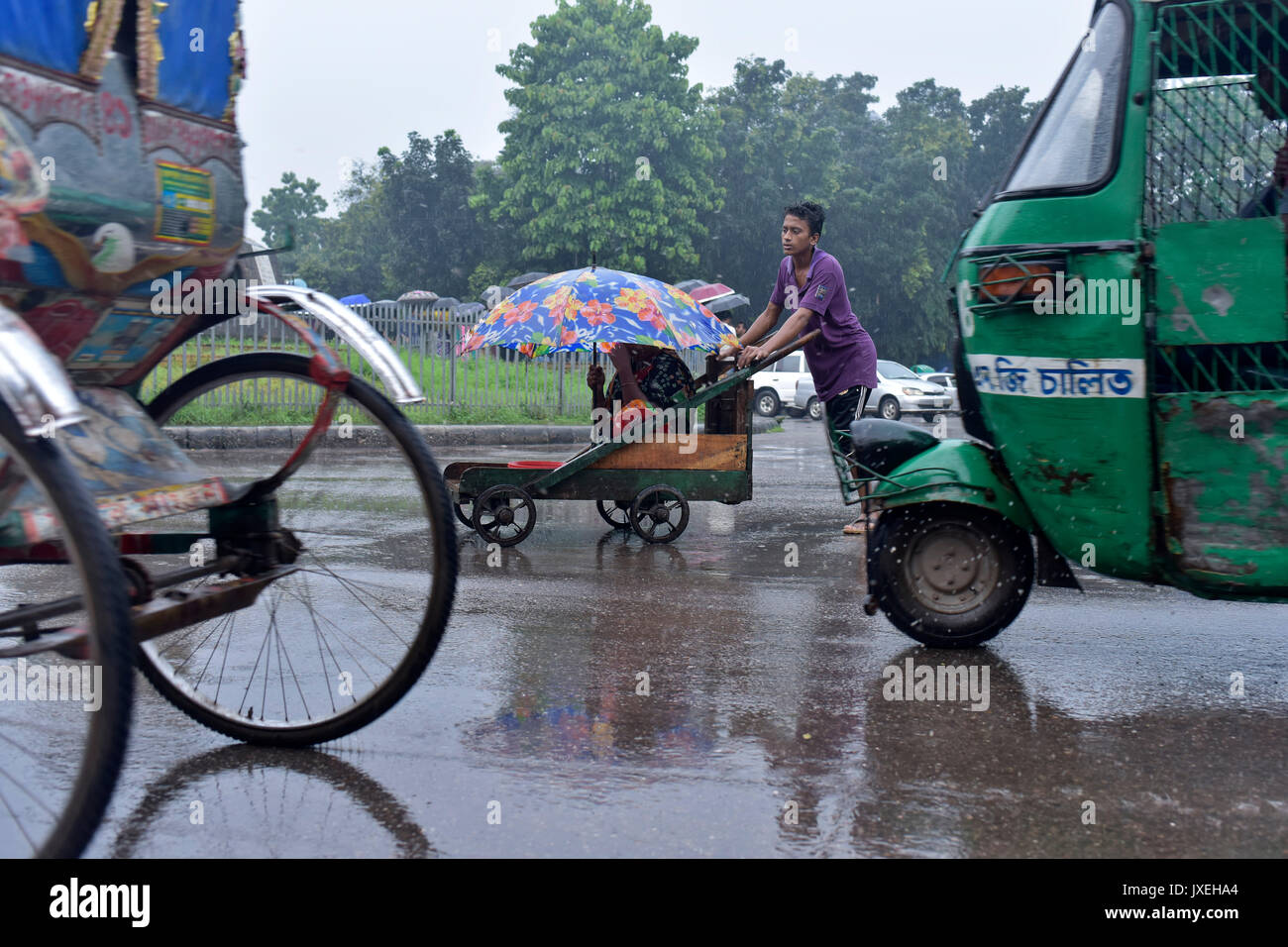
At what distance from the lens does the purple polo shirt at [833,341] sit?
280 inches

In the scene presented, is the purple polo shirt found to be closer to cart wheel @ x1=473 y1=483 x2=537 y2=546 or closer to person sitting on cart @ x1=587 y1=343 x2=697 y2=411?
person sitting on cart @ x1=587 y1=343 x2=697 y2=411

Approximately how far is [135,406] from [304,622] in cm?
148

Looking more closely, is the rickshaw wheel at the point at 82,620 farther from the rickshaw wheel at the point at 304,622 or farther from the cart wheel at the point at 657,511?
the cart wheel at the point at 657,511

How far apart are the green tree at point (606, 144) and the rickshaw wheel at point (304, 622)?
44349 mm

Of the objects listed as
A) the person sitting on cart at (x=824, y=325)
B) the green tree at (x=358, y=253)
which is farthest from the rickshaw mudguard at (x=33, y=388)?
the green tree at (x=358, y=253)

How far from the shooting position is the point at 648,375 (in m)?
8.11

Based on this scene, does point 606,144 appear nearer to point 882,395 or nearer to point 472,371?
point 882,395

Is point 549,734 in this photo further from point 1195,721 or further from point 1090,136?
point 1090,136

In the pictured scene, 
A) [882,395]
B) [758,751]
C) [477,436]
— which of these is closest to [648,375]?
[758,751]

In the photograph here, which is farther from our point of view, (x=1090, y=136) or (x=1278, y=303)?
(x=1090, y=136)

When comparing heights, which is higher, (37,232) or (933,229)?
(933,229)

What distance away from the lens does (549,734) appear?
3.82m

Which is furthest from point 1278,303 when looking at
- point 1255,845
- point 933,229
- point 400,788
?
point 933,229

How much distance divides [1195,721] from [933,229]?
57763 mm
